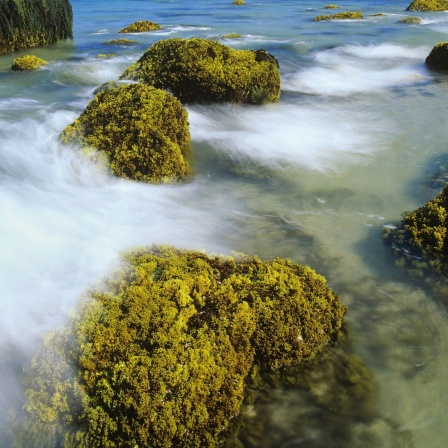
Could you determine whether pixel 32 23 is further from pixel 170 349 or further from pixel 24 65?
pixel 170 349

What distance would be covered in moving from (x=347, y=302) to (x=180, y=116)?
4.70 m

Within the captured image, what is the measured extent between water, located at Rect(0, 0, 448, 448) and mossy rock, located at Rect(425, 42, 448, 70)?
71 cm

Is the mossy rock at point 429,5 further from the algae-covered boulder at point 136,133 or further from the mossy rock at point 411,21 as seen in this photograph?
the algae-covered boulder at point 136,133

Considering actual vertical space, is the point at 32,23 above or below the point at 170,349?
above

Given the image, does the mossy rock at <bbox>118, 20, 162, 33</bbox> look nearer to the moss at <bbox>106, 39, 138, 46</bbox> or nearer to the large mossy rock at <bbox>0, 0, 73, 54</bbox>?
the moss at <bbox>106, 39, 138, 46</bbox>

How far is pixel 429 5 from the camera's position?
97.1 ft

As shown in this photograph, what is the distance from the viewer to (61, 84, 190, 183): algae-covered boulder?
6.90 m

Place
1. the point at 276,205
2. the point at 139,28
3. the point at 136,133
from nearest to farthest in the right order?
the point at 276,205 → the point at 136,133 → the point at 139,28

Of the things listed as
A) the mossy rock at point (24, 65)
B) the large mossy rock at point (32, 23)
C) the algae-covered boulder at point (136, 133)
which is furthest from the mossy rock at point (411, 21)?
the algae-covered boulder at point (136, 133)

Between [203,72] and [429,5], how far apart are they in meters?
27.4

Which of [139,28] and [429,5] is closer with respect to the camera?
[139,28]

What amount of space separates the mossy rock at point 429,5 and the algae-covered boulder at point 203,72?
83.6 feet

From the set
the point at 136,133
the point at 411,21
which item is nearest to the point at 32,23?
the point at 136,133

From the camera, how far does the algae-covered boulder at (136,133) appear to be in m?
6.90
